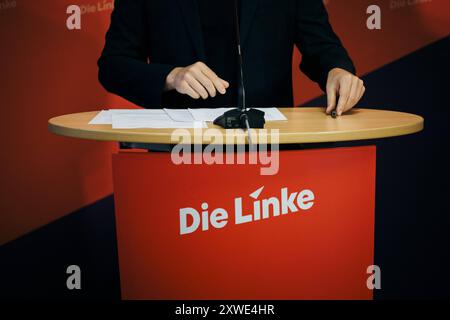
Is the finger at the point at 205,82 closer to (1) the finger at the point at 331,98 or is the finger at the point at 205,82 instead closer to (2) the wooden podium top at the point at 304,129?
(2) the wooden podium top at the point at 304,129

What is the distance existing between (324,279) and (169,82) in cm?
65

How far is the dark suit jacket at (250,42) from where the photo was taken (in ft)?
5.77

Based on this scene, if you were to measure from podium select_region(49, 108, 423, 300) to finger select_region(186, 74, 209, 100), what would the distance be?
0.11m

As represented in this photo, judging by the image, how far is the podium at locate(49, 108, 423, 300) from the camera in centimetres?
133

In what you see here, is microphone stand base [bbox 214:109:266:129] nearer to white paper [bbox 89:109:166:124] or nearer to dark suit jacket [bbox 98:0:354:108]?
white paper [bbox 89:109:166:124]

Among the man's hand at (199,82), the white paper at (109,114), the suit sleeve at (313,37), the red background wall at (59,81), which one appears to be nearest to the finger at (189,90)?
the man's hand at (199,82)

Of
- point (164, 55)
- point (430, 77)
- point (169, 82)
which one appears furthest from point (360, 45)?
point (169, 82)

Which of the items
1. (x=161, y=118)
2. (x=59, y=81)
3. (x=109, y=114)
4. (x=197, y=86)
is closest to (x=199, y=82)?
(x=197, y=86)

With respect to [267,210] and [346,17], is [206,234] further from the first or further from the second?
[346,17]

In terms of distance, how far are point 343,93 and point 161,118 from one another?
487mm

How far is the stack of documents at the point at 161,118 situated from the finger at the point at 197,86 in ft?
0.20
